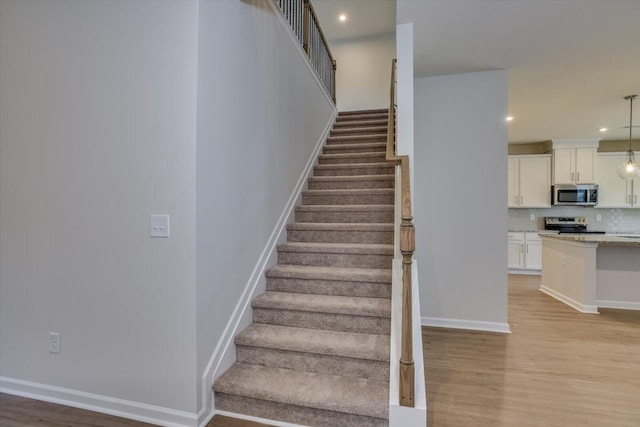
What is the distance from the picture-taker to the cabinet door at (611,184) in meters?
6.43

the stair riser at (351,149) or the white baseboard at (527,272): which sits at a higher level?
the stair riser at (351,149)

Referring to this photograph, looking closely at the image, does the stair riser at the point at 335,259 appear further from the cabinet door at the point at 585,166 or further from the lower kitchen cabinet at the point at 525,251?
the cabinet door at the point at 585,166

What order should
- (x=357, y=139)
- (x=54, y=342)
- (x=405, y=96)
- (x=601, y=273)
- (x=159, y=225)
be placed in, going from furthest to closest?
(x=357, y=139) < (x=601, y=273) < (x=405, y=96) < (x=54, y=342) < (x=159, y=225)

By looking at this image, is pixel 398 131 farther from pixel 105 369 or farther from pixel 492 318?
pixel 105 369

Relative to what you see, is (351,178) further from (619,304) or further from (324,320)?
(619,304)

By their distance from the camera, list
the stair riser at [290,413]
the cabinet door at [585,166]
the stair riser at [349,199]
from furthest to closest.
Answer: the cabinet door at [585,166] → the stair riser at [349,199] → the stair riser at [290,413]

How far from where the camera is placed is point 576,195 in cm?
637

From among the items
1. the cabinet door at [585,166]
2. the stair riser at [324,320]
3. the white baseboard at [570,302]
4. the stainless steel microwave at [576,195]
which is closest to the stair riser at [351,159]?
the stair riser at [324,320]

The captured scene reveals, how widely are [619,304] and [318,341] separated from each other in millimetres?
4467

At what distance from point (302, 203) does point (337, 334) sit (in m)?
1.75

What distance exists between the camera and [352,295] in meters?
2.56

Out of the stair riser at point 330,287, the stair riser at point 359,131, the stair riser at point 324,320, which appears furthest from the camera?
the stair riser at point 359,131

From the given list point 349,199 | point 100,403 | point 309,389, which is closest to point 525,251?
point 349,199

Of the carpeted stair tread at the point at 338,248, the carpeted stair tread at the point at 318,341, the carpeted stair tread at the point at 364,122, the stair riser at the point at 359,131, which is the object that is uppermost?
the carpeted stair tread at the point at 364,122
